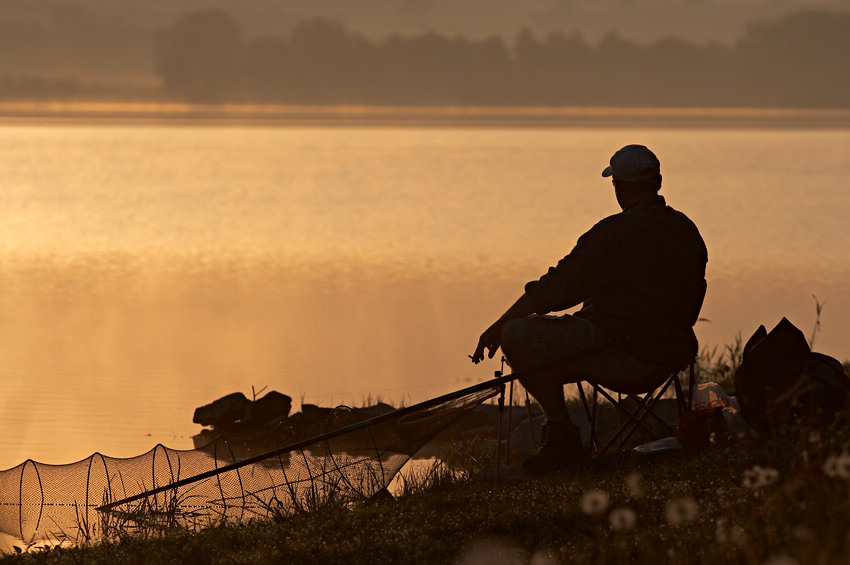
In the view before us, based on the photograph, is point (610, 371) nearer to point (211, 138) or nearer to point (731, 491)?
point (731, 491)

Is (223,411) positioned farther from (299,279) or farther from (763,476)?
(299,279)

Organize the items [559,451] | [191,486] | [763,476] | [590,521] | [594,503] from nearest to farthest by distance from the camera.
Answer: [763,476] → [594,503] → [590,521] → [559,451] → [191,486]

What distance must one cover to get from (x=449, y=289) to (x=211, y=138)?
318 feet

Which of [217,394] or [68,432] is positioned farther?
[217,394]

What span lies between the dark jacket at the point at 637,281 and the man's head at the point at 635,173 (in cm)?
13

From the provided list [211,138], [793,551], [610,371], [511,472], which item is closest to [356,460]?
[511,472]

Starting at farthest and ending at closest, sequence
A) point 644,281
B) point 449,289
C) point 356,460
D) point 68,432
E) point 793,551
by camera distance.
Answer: point 449,289
point 68,432
point 356,460
point 644,281
point 793,551

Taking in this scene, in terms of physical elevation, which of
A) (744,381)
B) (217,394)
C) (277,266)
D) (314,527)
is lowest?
(314,527)

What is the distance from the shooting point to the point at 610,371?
7.30 metres

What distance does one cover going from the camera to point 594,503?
20.4ft

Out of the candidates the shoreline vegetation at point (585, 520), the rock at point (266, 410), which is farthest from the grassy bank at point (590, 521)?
the rock at point (266, 410)

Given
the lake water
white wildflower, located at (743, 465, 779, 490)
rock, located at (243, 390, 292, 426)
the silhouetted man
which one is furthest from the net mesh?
rock, located at (243, 390, 292, 426)

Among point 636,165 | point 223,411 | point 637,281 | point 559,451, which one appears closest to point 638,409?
point 559,451

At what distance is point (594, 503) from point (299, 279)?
18624mm
